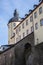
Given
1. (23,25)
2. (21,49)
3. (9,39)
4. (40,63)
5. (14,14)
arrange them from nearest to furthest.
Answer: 1. (40,63)
2. (21,49)
3. (23,25)
4. (9,39)
5. (14,14)

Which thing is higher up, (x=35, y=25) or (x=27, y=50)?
(x=35, y=25)

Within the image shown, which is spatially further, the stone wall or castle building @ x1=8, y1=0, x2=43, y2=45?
the stone wall

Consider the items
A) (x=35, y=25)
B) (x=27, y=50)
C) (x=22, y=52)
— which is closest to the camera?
(x=35, y=25)

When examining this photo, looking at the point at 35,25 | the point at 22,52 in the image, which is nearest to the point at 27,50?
the point at 22,52

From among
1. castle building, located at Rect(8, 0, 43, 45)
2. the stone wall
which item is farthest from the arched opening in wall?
castle building, located at Rect(8, 0, 43, 45)

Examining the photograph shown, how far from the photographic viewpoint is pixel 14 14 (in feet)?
294

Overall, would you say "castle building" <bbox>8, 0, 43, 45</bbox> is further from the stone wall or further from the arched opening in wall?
the arched opening in wall

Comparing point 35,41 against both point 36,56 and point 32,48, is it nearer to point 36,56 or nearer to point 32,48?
point 32,48

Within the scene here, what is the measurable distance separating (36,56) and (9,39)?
34.2 metres

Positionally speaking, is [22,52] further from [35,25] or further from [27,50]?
[35,25]

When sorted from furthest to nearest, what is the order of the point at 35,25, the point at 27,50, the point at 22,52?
the point at 22,52
the point at 27,50
the point at 35,25

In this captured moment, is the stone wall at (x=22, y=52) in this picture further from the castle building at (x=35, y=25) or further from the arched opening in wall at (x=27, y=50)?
the castle building at (x=35, y=25)

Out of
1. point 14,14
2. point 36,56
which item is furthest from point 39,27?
point 14,14

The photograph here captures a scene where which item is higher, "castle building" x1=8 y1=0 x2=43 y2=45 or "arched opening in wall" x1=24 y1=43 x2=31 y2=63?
"castle building" x1=8 y1=0 x2=43 y2=45
